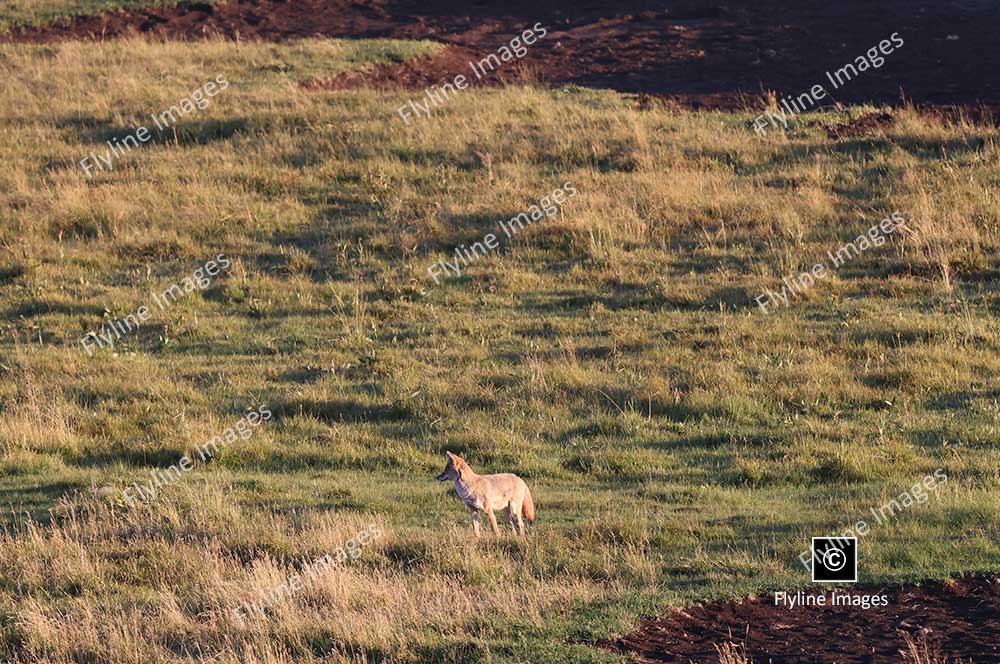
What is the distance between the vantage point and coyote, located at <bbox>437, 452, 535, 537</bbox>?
9484 mm

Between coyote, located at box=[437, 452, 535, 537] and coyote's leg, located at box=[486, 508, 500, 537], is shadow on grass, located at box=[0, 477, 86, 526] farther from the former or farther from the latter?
coyote's leg, located at box=[486, 508, 500, 537]

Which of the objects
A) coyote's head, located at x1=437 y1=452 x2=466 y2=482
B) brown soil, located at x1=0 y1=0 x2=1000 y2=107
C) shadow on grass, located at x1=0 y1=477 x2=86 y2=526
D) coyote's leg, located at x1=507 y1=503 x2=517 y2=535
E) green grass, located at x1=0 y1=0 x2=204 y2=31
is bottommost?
shadow on grass, located at x1=0 y1=477 x2=86 y2=526

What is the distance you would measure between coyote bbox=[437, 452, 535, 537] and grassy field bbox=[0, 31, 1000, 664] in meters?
0.25

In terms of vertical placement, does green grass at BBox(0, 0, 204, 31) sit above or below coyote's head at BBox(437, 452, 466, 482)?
above

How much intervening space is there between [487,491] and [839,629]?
275 centimetres

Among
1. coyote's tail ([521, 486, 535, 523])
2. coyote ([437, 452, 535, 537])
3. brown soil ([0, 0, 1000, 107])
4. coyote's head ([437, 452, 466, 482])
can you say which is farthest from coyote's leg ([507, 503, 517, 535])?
brown soil ([0, 0, 1000, 107])

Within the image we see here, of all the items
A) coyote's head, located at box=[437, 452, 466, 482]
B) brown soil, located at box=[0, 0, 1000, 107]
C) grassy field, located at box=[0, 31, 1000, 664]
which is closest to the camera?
grassy field, located at box=[0, 31, 1000, 664]

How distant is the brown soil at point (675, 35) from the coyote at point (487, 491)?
58.2 ft

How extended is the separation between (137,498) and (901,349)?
863cm

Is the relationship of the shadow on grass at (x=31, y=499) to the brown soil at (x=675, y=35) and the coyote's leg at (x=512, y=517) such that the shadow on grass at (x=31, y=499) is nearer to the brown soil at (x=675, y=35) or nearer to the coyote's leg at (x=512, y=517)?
the coyote's leg at (x=512, y=517)

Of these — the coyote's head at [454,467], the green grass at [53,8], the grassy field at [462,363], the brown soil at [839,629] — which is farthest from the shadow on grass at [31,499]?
the green grass at [53,8]

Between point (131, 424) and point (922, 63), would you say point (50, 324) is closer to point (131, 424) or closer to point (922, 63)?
point (131, 424)

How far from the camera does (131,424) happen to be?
44.5 feet

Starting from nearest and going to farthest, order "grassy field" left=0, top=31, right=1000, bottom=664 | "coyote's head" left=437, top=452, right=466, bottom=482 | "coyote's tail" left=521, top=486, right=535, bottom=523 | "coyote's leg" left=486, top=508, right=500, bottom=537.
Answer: "grassy field" left=0, top=31, right=1000, bottom=664, "coyote's head" left=437, top=452, right=466, bottom=482, "coyote's leg" left=486, top=508, right=500, bottom=537, "coyote's tail" left=521, top=486, right=535, bottom=523
